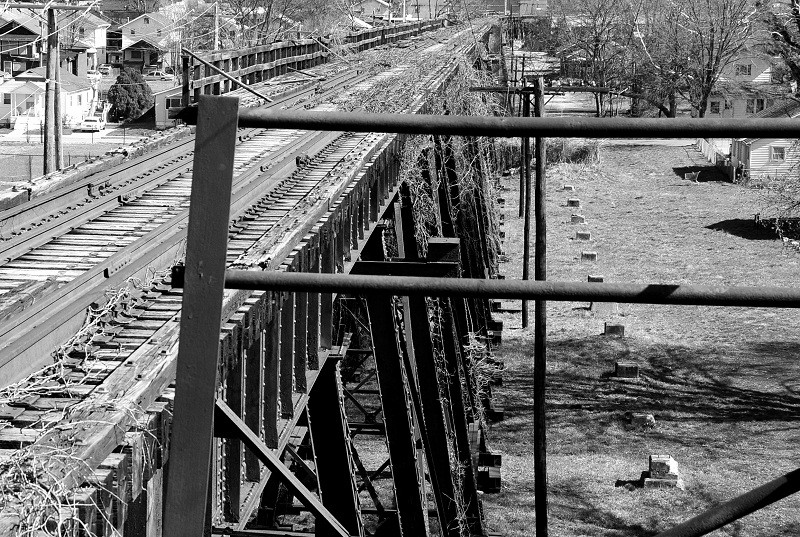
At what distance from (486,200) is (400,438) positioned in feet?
47.9

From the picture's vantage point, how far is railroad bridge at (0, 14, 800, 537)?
223 centimetres

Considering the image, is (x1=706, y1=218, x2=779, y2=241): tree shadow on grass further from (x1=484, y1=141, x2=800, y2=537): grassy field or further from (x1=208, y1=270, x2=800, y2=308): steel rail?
(x1=208, y1=270, x2=800, y2=308): steel rail

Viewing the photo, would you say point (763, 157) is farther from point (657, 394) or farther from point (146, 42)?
point (146, 42)

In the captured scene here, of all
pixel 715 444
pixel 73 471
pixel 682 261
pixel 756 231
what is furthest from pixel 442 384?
pixel 756 231

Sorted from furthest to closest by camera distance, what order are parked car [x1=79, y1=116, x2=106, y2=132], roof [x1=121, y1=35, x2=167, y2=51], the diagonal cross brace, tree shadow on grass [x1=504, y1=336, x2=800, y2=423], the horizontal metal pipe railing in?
roof [x1=121, y1=35, x2=167, y2=51] → parked car [x1=79, y1=116, x2=106, y2=132] → tree shadow on grass [x1=504, y1=336, x2=800, y2=423] → the diagonal cross brace → the horizontal metal pipe railing

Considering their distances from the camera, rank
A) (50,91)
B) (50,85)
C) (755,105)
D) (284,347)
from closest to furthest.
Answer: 1. (284,347)
2. (50,85)
3. (50,91)
4. (755,105)

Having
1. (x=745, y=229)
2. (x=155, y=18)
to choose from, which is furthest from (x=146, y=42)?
(x=745, y=229)

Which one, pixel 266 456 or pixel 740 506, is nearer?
pixel 740 506

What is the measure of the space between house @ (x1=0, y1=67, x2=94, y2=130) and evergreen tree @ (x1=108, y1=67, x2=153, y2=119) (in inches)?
83.4

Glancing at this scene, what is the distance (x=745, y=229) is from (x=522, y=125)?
34715 millimetres

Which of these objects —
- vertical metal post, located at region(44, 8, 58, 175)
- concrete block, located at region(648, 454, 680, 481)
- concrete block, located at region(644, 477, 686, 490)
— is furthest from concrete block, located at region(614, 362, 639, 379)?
vertical metal post, located at region(44, 8, 58, 175)

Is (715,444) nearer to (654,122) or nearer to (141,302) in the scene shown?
(141,302)

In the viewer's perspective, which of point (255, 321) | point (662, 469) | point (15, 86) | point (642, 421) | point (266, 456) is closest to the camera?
point (266, 456)

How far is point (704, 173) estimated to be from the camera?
47344 millimetres
